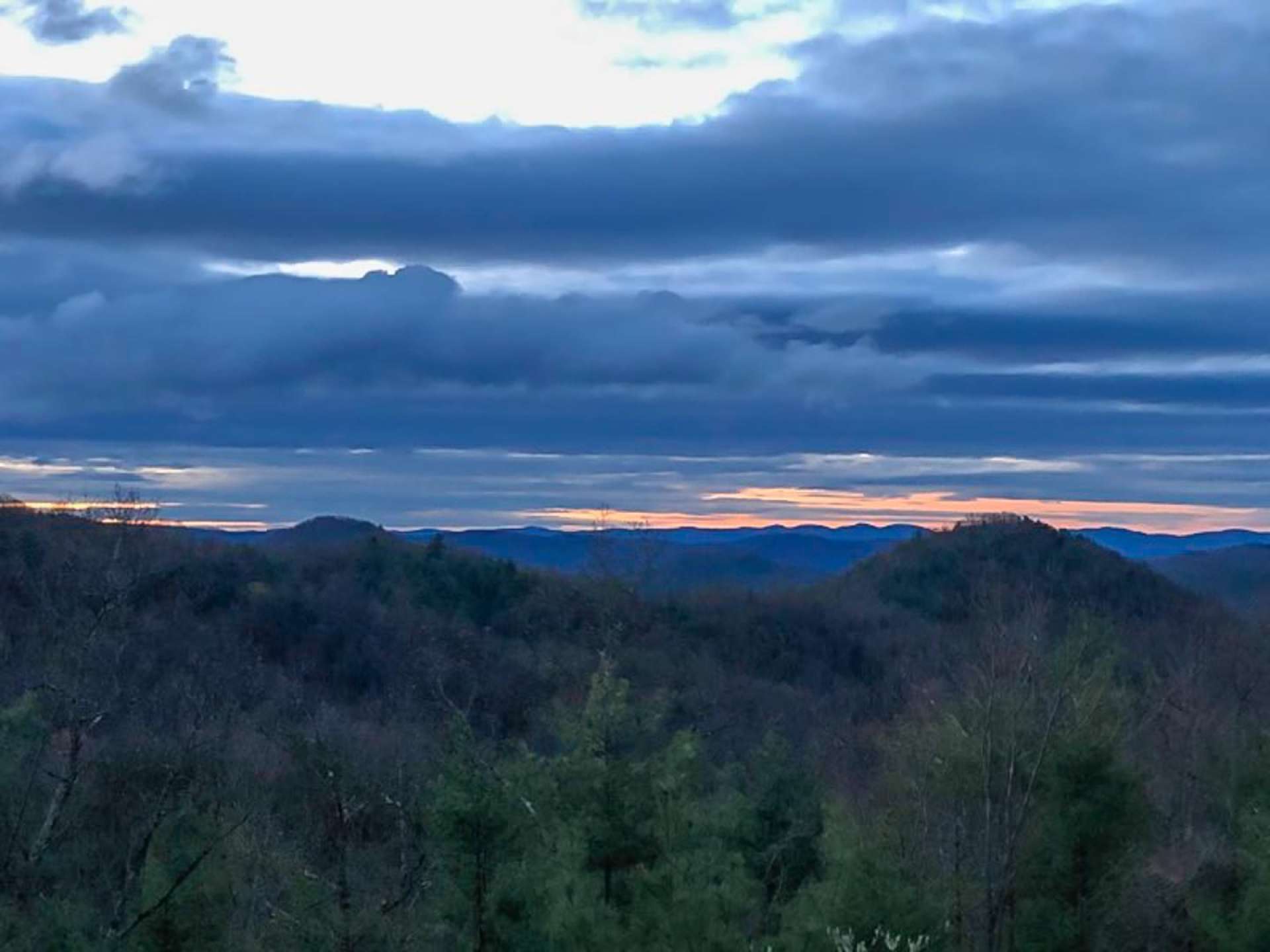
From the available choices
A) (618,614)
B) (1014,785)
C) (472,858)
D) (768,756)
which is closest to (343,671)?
(618,614)

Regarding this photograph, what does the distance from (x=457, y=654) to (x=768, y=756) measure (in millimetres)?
56381

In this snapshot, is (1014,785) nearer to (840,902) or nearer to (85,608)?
(840,902)

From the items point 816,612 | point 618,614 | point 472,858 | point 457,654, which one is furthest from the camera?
point 816,612

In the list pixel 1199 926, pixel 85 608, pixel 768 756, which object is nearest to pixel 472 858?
pixel 85 608

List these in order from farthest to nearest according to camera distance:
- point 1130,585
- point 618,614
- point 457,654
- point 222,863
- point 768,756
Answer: point 1130,585 < point 457,654 < point 618,614 < point 768,756 < point 222,863

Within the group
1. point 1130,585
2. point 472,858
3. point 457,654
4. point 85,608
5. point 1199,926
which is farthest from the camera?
point 1130,585

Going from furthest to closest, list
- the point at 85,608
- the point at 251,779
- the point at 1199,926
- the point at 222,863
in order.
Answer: the point at 251,779, the point at 1199,926, the point at 85,608, the point at 222,863

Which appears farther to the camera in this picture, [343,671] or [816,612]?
[816,612]

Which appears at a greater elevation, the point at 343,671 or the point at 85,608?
the point at 85,608

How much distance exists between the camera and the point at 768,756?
32.1 m

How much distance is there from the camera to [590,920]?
67.6 feet

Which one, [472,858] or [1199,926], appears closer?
[472,858]

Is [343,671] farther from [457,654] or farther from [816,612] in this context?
[816,612]

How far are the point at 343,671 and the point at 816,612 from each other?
44.0 meters
